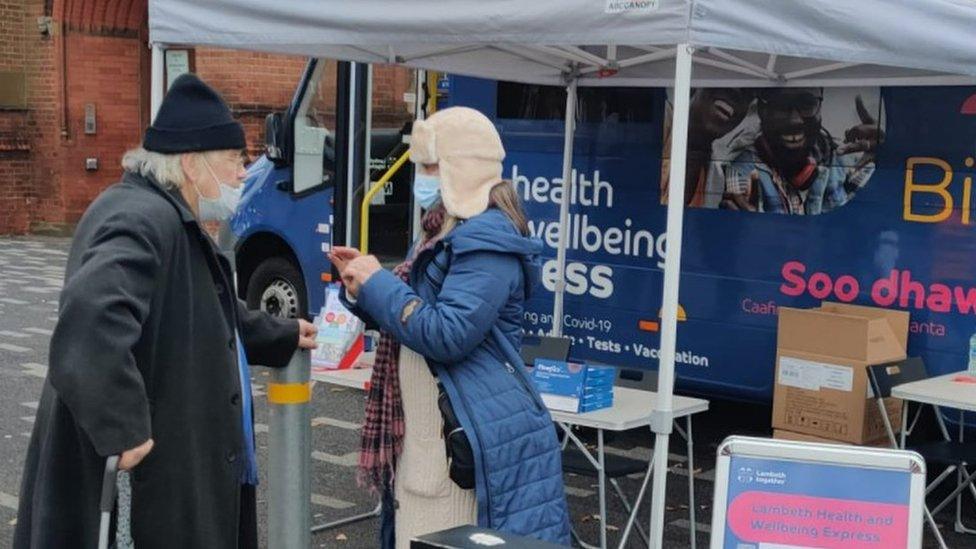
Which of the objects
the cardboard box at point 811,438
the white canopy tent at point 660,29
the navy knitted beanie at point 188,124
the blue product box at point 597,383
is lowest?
the cardboard box at point 811,438

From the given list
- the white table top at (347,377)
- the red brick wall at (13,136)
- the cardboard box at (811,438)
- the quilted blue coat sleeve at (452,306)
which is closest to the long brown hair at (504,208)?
the quilted blue coat sleeve at (452,306)

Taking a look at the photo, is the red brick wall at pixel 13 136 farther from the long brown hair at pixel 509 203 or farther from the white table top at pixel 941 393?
the long brown hair at pixel 509 203

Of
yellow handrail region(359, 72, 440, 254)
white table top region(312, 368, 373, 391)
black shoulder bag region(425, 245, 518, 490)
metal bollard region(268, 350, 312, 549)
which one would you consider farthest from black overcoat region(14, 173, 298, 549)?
yellow handrail region(359, 72, 440, 254)

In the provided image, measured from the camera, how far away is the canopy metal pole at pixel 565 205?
6918 mm

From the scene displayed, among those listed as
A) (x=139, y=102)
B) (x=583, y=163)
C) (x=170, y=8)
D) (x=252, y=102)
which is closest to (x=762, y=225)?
(x=583, y=163)

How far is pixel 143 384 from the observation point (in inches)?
114

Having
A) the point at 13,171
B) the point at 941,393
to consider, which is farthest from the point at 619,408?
the point at 13,171

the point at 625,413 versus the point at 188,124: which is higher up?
the point at 188,124

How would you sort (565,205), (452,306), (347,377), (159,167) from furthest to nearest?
(565,205), (347,377), (452,306), (159,167)

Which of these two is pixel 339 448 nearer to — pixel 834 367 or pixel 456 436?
pixel 834 367

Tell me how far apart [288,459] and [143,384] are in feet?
2.50

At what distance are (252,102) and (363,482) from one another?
1278 cm

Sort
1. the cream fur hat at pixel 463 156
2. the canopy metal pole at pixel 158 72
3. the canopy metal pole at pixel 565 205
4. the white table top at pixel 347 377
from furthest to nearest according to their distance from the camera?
1. the canopy metal pole at pixel 565 205
2. the canopy metal pole at pixel 158 72
3. the white table top at pixel 347 377
4. the cream fur hat at pixel 463 156

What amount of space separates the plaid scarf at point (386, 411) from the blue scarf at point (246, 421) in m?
0.37
